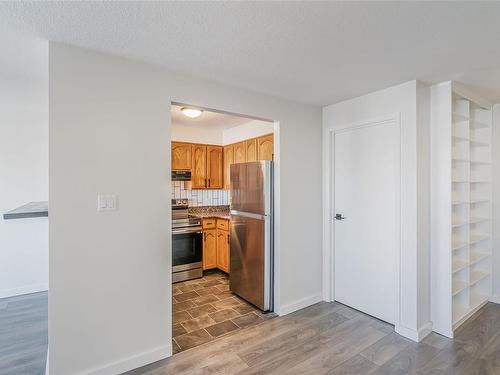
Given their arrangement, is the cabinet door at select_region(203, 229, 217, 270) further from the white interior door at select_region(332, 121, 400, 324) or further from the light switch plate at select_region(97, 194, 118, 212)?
the light switch plate at select_region(97, 194, 118, 212)

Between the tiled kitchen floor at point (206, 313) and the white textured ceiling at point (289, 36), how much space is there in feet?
7.81

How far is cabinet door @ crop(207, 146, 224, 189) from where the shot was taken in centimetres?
478

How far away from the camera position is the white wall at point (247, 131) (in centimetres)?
406

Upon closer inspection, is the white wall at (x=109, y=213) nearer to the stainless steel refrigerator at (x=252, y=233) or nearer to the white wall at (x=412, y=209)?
the stainless steel refrigerator at (x=252, y=233)

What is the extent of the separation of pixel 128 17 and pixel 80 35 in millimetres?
431

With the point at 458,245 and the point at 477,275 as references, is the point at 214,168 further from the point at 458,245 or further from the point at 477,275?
the point at 477,275

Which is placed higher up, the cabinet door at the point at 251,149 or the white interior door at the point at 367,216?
the cabinet door at the point at 251,149

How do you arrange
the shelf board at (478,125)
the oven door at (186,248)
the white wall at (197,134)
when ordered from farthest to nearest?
the white wall at (197,134)
the oven door at (186,248)
the shelf board at (478,125)

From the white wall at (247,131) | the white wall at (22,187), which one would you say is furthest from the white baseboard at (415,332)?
the white wall at (22,187)

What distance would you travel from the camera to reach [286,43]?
183 cm

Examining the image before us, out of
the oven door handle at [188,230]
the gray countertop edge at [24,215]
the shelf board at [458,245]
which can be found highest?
the gray countertop edge at [24,215]

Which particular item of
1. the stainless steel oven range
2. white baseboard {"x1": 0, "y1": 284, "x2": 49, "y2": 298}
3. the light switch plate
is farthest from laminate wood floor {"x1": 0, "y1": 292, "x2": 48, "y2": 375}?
the stainless steel oven range

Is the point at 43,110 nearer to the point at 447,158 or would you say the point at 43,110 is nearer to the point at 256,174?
the point at 256,174

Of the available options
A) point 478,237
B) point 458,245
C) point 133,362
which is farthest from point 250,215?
point 478,237
